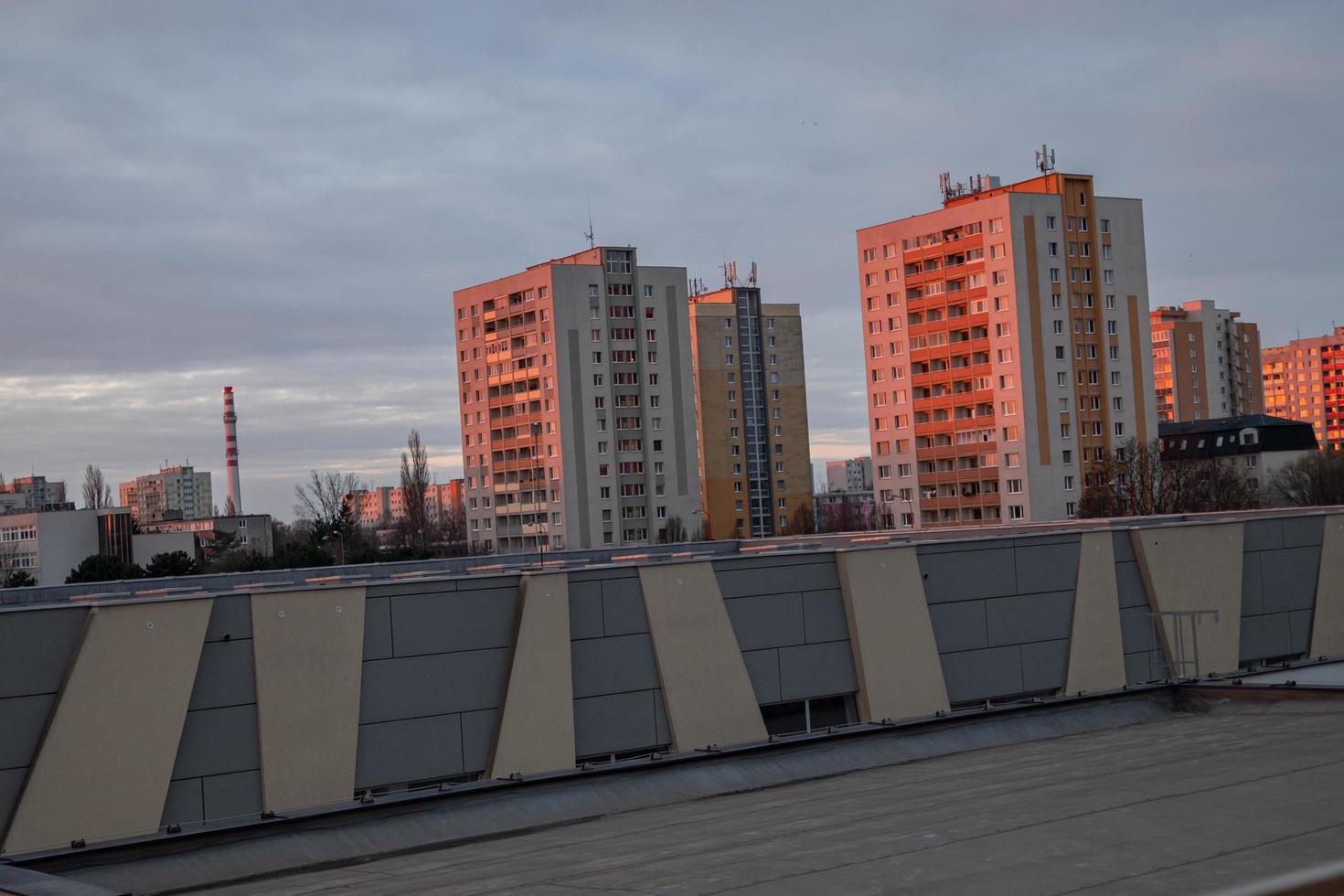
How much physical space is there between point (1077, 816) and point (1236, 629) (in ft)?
48.8

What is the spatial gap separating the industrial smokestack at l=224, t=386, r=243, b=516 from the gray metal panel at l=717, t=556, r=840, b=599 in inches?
5791

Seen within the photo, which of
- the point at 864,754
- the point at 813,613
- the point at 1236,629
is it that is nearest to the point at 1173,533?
the point at 1236,629

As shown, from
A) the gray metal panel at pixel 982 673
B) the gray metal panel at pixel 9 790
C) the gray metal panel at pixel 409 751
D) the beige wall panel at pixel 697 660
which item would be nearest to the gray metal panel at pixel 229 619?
the gray metal panel at pixel 409 751

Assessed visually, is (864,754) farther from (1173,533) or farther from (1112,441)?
(1112,441)

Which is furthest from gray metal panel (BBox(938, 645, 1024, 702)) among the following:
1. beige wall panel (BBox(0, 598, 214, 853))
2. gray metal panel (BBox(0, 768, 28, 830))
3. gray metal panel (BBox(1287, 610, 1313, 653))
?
gray metal panel (BBox(0, 768, 28, 830))

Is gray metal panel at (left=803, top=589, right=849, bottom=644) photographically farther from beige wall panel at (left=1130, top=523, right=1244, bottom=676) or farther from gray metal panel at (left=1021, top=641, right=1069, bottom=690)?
beige wall panel at (left=1130, top=523, right=1244, bottom=676)

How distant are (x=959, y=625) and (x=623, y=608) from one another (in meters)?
5.89

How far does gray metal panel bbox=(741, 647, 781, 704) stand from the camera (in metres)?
17.8

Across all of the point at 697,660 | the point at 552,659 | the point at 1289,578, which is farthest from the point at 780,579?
the point at 1289,578

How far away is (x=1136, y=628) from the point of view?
2178 centimetres

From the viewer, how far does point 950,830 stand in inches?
362

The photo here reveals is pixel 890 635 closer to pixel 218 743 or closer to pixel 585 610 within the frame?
pixel 585 610

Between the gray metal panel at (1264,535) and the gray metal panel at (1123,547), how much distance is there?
254 cm

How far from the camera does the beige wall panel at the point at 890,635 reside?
730 inches
